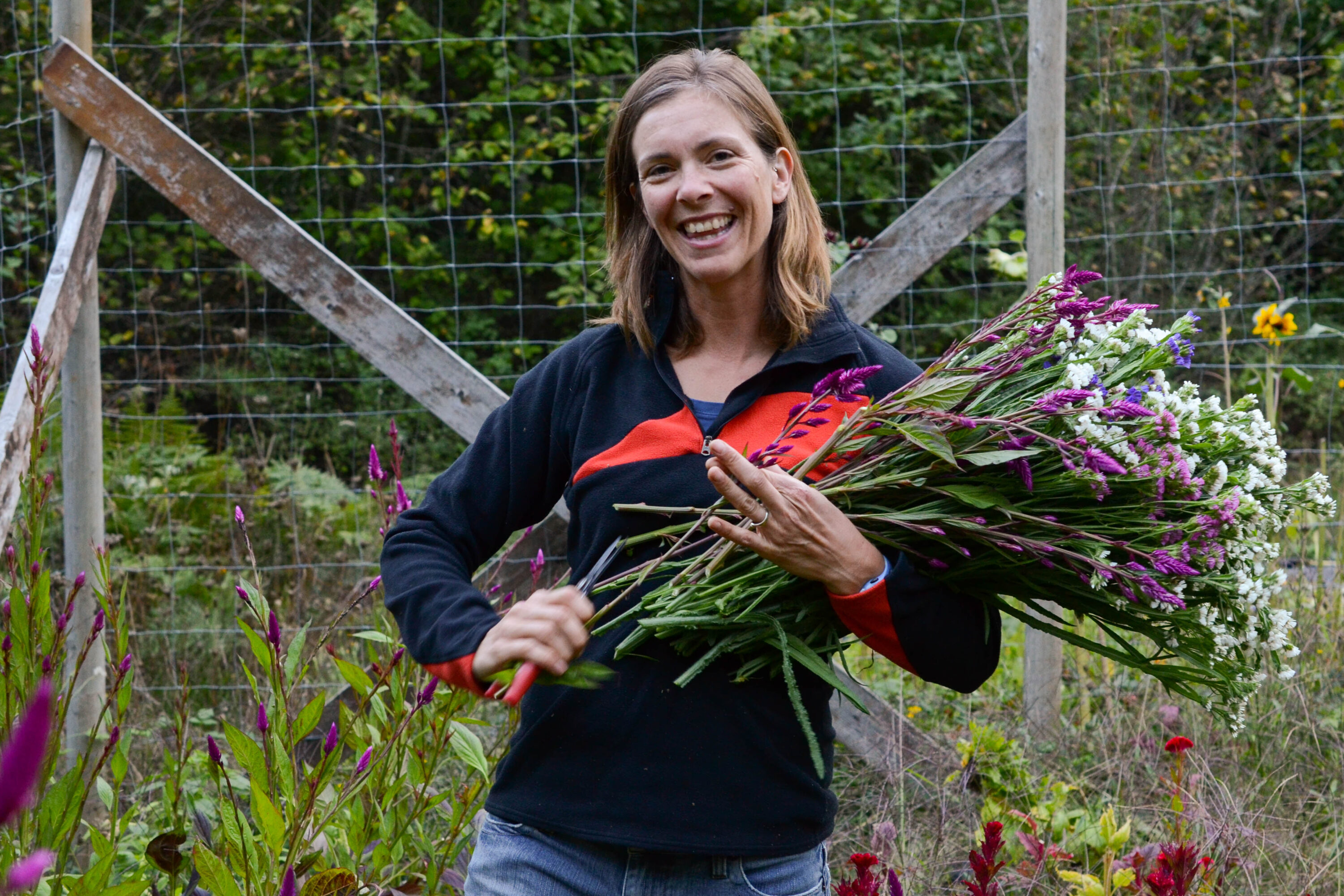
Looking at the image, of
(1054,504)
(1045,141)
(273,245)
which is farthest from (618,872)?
(1045,141)

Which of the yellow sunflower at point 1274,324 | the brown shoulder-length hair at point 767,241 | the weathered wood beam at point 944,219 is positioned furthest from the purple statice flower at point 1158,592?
the yellow sunflower at point 1274,324

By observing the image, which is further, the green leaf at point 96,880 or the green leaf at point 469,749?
the green leaf at point 469,749

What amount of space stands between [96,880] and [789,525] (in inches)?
41.5

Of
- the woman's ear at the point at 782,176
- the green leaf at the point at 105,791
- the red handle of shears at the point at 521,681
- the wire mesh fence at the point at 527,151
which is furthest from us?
the wire mesh fence at the point at 527,151

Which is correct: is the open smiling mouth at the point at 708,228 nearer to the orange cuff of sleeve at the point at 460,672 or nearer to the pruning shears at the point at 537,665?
the pruning shears at the point at 537,665

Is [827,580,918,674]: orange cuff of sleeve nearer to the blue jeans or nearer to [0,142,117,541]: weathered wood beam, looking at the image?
the blue jeans

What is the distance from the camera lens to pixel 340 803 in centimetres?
166

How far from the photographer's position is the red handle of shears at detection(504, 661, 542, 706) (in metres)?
1.46

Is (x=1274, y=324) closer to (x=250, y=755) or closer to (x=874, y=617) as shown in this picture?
(x=874, y=617)

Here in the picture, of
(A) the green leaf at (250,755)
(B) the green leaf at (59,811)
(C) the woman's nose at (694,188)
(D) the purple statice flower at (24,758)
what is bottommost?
(B) the green leaf at (59,811)

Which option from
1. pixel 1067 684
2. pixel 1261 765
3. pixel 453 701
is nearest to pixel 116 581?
pixel 453 701

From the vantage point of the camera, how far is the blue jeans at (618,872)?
5.39ft

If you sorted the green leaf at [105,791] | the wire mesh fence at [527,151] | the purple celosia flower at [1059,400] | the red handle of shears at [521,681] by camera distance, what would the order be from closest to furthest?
1. the red handle of shears at [521,681]
2. the purple celosia flower at [1059,400]
3. the green leaf at [105,791]
4. the wire mesh fence at [527,151]

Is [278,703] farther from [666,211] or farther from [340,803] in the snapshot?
[666,211]
